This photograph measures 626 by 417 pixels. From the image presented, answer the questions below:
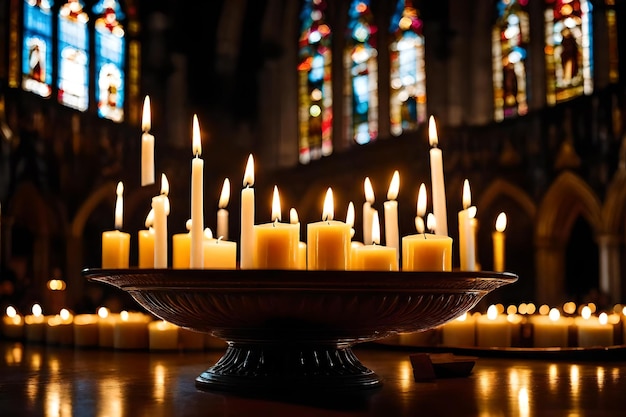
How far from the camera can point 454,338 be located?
3.10 meters

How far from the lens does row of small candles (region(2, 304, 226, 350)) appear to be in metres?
3.03

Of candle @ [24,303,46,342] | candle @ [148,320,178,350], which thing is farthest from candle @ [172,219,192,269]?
candle @ [24,303,46,342]

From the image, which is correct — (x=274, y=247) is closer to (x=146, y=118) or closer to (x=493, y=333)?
(x=146, y=118)

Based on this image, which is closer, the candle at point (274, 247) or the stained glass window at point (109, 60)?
the candle at point (274, 247)

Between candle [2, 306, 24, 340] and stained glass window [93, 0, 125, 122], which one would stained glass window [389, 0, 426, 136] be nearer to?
stained glass window [93, 0, 125, 122]

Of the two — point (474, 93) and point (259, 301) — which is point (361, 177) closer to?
point (474, 93)

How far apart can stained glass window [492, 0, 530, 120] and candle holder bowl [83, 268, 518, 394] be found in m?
12.1

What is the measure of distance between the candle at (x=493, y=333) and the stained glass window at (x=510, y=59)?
433 inches

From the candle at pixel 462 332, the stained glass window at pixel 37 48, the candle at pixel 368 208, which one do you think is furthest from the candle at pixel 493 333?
the stained glass window at pixel 37 48

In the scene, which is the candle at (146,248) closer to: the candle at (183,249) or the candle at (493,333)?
the candle at (183,249)

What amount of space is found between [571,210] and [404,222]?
261 cm

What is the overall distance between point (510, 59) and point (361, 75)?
3.15 meters

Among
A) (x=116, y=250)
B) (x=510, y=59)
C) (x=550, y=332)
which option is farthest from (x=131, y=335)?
(x=510, y=59)

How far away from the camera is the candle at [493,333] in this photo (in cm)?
301
